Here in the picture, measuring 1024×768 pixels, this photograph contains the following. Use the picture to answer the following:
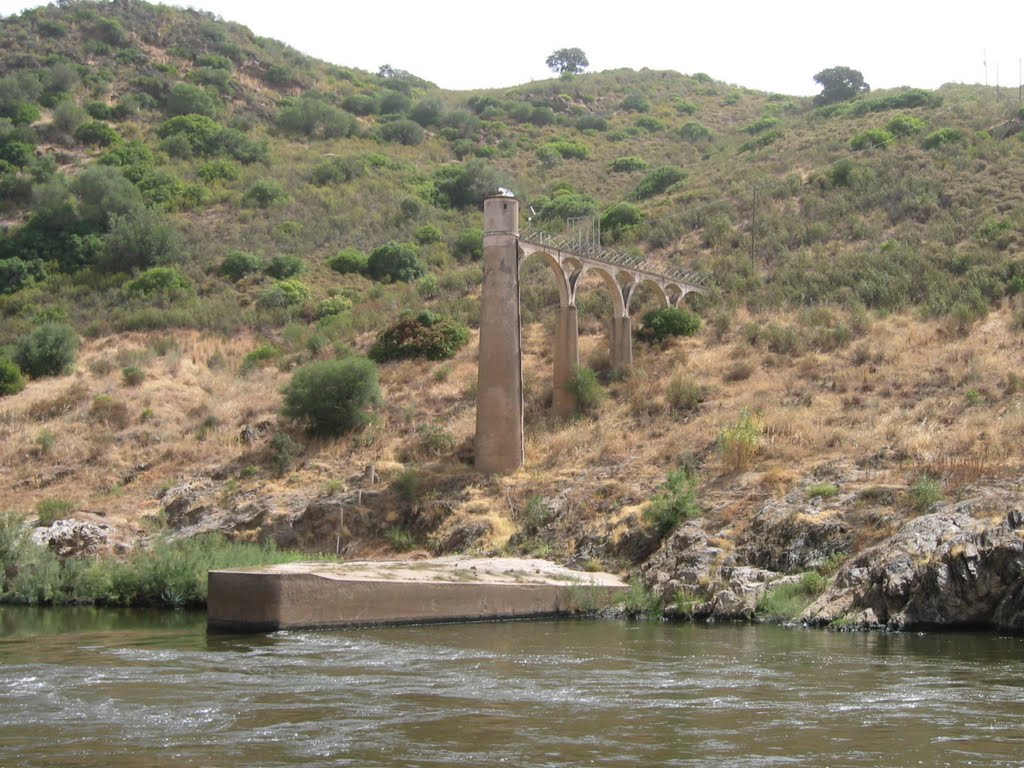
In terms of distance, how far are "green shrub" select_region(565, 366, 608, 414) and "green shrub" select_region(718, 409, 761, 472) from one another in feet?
21.4

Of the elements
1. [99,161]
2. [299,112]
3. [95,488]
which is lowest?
[95,488]

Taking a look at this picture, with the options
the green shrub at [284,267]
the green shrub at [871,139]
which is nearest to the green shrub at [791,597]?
the green shrub at [284,267]

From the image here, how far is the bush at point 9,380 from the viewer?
1622 inches

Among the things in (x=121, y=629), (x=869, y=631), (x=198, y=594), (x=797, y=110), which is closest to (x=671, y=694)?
(x=869, y=631)

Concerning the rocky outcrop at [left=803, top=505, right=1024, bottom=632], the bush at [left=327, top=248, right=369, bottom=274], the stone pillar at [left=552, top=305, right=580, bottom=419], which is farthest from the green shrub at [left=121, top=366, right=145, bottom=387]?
the rocky outcrop at [left=803, top=505, right=1024, bottom=632]

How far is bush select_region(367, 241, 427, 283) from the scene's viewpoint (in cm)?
5572

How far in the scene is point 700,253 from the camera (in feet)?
165

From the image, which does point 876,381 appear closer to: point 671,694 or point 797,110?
point 671,694

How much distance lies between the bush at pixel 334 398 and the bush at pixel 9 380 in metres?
11.9

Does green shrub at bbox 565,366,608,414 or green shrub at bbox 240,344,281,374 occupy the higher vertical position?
green shrub at bbox 240,344,281,374

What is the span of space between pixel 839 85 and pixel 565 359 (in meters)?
61.9

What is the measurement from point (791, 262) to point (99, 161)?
134 feet

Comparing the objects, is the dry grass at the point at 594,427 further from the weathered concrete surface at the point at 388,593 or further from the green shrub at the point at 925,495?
the weathered concrete surface at the point at 388,593

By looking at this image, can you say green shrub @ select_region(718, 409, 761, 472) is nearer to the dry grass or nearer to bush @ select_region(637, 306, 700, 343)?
the dry grass
